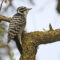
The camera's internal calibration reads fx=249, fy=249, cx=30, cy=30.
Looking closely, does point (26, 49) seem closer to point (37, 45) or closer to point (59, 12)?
point (37, 45)

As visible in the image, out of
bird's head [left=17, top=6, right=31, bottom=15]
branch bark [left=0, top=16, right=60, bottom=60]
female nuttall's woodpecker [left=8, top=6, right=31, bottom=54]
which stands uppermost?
bird's head [left=17, top=6, right=31, bottom=15]

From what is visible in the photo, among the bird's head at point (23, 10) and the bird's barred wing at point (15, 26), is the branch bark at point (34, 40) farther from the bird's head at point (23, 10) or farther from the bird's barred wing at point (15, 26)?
the bird's head at point (23, 10)

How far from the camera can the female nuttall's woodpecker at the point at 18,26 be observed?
5.59 meters

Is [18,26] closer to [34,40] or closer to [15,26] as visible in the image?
[15,26]

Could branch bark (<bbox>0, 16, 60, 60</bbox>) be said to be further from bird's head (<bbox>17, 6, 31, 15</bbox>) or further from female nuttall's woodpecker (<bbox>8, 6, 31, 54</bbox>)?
bird's head (<bbox>17, 6, 31, 15</bbox>)

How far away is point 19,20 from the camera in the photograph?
20.9 ft

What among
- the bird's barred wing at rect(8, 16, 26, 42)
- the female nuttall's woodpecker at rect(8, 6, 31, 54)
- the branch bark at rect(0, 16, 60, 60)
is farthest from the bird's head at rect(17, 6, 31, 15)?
the branch bark at rect(0, 16, 60, 60)

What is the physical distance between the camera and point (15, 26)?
5953mm

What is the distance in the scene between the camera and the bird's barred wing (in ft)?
18.4

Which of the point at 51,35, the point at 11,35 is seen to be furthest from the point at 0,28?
the point at 51,35

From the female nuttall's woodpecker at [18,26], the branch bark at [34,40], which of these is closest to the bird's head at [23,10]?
the female nuttall's woodpecker at [18,26]

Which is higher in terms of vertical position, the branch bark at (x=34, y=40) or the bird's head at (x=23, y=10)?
the bird's head at (x=23, y=10)

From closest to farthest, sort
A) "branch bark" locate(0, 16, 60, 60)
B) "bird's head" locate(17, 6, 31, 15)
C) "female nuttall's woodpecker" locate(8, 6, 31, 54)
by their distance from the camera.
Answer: "branch bark" locate(0, 16, 60, 60) < "female nuttall's woodpecker" locate(8, 6, 31, 54) < "bird's head" locate(17, 6, 31, 15)

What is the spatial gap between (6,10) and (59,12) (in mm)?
1700
